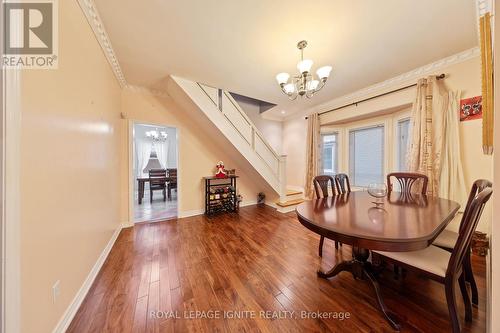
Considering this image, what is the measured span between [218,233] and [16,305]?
2.01 m

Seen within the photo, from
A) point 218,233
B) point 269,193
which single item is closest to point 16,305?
point 218,233

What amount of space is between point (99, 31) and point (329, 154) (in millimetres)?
4525

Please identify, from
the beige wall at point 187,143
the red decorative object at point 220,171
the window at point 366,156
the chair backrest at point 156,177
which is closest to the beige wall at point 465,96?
the window at point 366,156

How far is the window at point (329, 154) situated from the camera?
4.08 meters

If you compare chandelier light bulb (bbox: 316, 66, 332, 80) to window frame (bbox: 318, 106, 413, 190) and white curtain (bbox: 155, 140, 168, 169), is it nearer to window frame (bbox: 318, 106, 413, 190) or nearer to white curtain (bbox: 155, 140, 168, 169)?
window frame (bbox: 318, 106, 413, 190)

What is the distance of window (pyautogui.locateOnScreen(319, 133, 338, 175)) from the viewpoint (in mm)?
4078

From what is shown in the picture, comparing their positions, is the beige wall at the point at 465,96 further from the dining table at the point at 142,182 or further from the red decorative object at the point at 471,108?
the dining table at the point at 142,182

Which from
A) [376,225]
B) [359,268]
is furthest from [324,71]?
[359,268]

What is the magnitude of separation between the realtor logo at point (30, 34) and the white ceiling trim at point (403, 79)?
4053 mm

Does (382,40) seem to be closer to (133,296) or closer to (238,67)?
(238,67)

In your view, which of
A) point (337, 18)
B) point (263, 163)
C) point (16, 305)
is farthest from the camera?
point (263, 163)

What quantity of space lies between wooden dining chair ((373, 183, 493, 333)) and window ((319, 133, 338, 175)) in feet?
9.80

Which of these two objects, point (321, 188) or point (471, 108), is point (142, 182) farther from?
point (471, 108)

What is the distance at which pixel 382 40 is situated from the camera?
1.90 m
